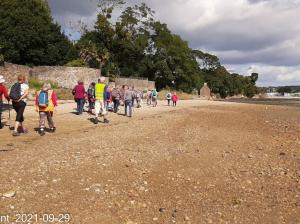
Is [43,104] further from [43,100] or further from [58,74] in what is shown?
[58,74]

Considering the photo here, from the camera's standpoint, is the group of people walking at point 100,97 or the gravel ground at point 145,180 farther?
the group of people walking at point 100,97

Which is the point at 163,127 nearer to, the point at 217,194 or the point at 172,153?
the point at 172,153

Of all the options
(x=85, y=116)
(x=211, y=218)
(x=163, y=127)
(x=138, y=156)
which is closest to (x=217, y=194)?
(x=211, y=218)

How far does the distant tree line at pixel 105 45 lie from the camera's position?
1861 inches

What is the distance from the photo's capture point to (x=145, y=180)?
355 inches

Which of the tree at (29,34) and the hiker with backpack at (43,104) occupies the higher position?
the tree at (29,34)

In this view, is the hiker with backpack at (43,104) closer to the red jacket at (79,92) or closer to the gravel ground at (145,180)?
the gravel ground at (145,180)

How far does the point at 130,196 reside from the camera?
26.0ft

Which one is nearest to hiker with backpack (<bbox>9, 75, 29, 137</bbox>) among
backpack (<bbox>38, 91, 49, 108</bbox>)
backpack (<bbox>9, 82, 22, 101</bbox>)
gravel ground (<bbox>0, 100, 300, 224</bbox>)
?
backpack (<bbox>9, 82, 22, 101</bbox>)

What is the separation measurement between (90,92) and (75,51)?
33018 millimetres

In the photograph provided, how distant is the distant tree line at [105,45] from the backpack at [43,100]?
3261 cm

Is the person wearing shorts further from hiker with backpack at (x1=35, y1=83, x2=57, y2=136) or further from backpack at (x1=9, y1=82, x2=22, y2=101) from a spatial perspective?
hiker with backpack at (x1=35, y1=83, x2=57, y2=136)

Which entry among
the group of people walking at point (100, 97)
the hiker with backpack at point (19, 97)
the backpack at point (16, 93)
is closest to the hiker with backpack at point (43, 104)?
the hiker with backpack at point (19, 97)

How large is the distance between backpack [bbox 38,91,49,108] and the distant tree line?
107 ft
